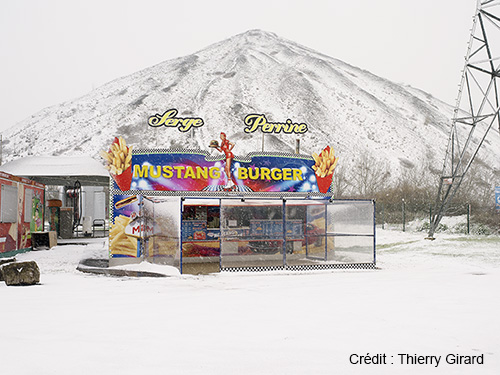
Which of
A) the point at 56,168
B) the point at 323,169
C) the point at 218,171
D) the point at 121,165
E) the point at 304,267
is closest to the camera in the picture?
the point at 304,267

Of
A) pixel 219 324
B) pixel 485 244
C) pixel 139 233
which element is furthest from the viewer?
pixel 485 244

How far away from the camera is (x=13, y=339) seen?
Answer: 285 inches

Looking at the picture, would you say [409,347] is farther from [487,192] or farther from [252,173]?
[487,192]

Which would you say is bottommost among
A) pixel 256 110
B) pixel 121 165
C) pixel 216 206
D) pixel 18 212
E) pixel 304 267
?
pixel 304 267

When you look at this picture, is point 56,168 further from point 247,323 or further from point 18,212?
point 247,323

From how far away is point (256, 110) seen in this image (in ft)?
435

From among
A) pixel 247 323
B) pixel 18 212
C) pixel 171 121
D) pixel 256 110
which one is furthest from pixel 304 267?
pixel 256 110

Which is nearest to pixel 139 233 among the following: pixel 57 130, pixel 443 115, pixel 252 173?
pixel 252 173

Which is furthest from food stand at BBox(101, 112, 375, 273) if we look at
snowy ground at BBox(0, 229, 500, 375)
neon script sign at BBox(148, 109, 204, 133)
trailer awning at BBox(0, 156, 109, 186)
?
trailer awning at BBox(0, 156, 109, 186)

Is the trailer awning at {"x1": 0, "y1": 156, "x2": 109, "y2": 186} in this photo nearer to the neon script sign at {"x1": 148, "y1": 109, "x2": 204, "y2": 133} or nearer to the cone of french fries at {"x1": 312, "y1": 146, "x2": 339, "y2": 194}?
the neon script sign at {"x1": 148, "y1": 109, "x2": 204, "y2": 133}

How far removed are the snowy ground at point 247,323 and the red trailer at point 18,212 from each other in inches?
251

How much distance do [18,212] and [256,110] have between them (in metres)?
113

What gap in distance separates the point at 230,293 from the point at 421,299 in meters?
3.86

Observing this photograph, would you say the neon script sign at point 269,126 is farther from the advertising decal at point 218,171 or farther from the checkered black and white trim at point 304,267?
the checkered black and white trim at point 304,267
